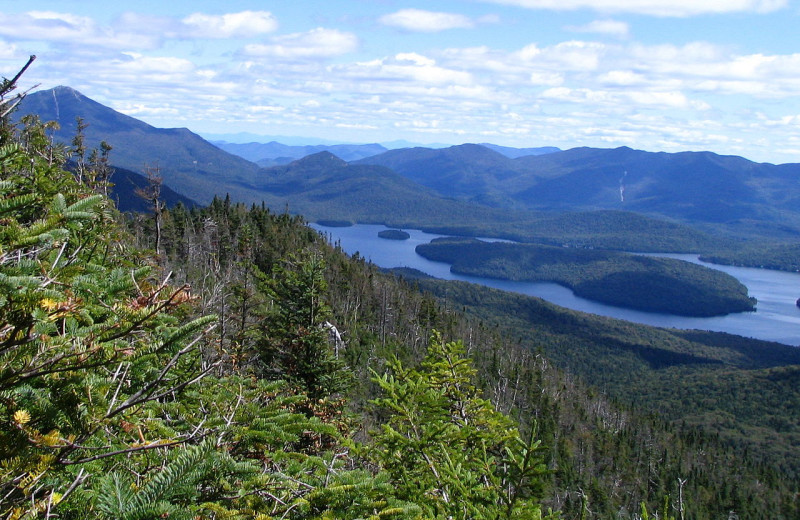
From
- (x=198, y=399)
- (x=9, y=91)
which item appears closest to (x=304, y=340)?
(x=198, y=399)

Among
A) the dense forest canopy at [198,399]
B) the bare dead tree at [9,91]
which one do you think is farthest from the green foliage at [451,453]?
the bare dead tree at [9,91]

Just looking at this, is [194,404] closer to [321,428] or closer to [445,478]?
[321,428]

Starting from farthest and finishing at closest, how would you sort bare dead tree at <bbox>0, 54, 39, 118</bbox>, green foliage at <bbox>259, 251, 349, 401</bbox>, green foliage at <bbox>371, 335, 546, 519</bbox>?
green foliage at <bbox>259, 251, 349, 401</bbox> < green foliage at <bbox>371, 335, 546, 519</bbox> < bare dead tree at <bbox>0, 54, 39, 118</bbox>

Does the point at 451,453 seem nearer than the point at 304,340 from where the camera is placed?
Yes

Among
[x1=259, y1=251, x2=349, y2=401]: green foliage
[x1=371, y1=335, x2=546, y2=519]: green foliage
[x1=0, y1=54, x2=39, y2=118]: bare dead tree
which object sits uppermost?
[x1=0, y1=54, x2=39, y2=118]: bare dead tree

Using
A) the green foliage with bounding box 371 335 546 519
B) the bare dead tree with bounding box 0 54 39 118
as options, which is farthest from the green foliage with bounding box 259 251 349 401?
the bare dead tree with bounding box 0 54 39 118

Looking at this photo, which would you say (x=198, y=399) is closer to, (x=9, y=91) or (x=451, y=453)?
(x=451, y=453)

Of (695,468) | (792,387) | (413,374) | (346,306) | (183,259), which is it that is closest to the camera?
(413,374)

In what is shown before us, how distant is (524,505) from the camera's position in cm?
641

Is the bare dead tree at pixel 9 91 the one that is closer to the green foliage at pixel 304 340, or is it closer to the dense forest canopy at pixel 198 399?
the dense forest canopy at pixel 198 399

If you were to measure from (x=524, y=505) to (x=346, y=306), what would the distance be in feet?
192

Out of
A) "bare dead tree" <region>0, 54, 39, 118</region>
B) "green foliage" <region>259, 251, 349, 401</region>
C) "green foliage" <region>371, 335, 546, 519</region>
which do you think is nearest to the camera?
"bare dead tree" <region>0, 54, 39, 118</region>

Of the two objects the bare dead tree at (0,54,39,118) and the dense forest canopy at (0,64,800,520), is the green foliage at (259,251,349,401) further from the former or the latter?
the bare dead tree at (0,54,39,118)

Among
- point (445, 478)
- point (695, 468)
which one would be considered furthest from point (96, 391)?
point (695, 468)
